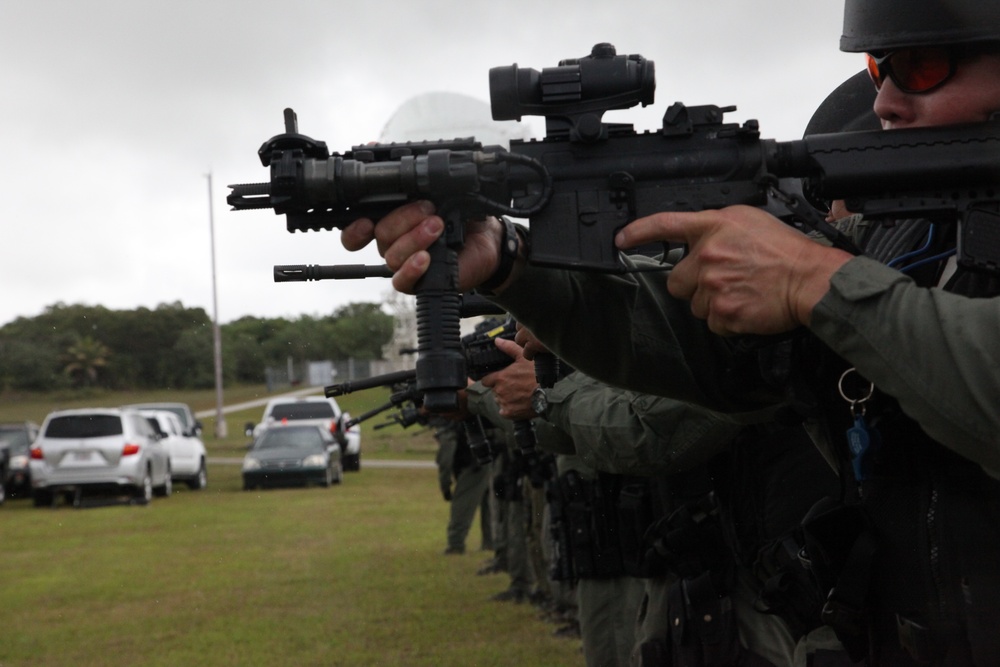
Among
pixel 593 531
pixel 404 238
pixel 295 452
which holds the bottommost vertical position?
pixel 295 452

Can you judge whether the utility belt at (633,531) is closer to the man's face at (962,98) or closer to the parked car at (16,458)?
the man's face at (962,98)

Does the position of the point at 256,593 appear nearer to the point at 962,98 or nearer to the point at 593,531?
the point at 593,531

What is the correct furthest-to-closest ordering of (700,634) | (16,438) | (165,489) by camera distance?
(165,489)
(16,438)
(700,634)

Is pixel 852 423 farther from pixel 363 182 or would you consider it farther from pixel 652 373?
pixel 363 182

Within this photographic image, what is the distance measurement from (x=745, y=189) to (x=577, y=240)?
0.32m

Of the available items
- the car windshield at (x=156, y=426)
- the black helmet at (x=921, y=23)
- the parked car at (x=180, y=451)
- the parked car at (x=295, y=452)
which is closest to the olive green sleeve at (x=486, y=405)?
the black helmet at (x=921, y=23)

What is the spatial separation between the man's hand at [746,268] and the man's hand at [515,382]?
2816 mm

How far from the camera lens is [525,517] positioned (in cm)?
1062

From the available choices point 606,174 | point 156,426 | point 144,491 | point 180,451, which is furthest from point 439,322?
point 180,451

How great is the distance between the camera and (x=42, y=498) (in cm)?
2156

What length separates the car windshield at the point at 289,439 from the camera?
22.2 m

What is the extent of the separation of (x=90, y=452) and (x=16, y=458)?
2778mm

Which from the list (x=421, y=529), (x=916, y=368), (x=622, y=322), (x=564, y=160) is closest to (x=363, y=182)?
(x=564, y=160)

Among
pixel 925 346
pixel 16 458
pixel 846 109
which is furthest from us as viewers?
pixel 16 458
